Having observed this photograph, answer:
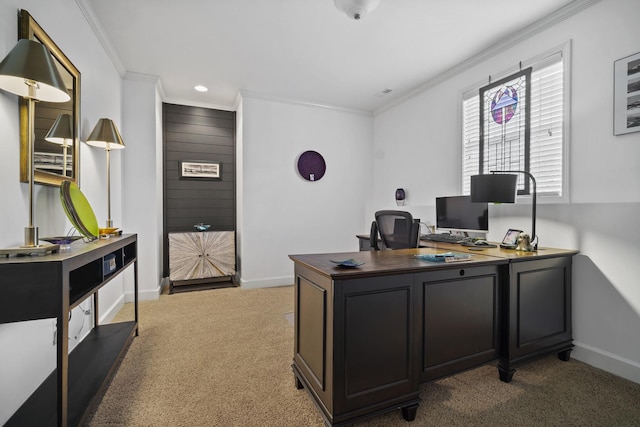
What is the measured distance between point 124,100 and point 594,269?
5.07 metres

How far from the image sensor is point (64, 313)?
123 cm

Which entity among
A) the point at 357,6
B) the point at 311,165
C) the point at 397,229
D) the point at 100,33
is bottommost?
the point at 397,229

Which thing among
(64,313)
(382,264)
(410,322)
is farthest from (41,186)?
(410,322)

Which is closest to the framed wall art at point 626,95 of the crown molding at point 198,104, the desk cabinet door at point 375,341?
the desk cabinet door at point 375,341

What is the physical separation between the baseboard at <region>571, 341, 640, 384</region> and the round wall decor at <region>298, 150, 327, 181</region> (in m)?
3.54

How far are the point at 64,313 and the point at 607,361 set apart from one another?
3.37 meters

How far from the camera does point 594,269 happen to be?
7.29 ft

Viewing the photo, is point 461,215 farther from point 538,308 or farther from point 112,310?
point 112,310

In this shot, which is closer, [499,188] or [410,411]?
[410,411]

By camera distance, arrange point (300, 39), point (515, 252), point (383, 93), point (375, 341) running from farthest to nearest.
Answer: point (383, 93)
point (300, 39)
point (515, 252)
point (375, 341)

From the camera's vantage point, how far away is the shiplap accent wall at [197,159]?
4551 mm

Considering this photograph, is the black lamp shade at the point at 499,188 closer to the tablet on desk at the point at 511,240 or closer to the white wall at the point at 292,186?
the tablet on desk at the point at 511,240

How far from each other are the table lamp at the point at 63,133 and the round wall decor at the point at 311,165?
2876mm

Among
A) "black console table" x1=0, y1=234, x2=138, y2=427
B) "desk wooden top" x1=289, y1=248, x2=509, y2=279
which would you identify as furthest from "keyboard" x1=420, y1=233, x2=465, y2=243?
"black console table" x1=0, y1=234, x2=138, y2=427
